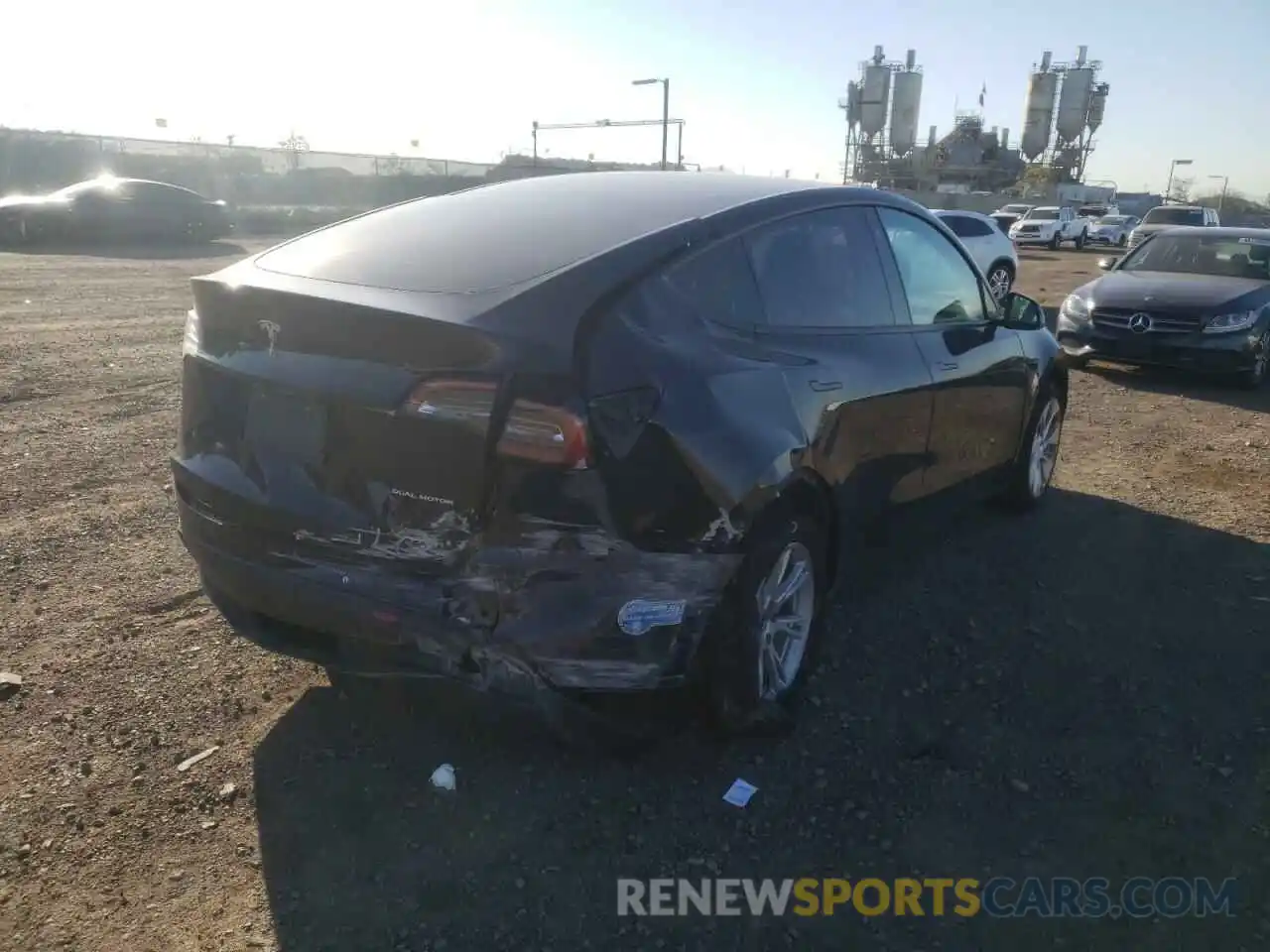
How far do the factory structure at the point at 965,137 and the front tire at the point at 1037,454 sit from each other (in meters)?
68.5

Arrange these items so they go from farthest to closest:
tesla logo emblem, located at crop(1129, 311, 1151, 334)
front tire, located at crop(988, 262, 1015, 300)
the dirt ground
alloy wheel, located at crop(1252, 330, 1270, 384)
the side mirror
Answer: front tire, located at crop(988, 262, 1015, 300), tesla logo emblem, located at crop(1129, 311, 1151, 334), alloy wheel, located at crop(1252, 330, 1270, 384), the side mirror, the dirt ground

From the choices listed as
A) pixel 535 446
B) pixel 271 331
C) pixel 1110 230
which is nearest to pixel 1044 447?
pixel 535 446

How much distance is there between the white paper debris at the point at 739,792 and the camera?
2955mm

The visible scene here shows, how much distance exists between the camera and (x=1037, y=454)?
5.58m

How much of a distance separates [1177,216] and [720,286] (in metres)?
28.6

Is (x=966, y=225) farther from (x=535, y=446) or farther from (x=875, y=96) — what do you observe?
(x=875, y=96)

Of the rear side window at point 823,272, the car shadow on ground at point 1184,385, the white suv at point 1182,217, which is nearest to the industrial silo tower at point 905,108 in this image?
the white suv at point 1182,217

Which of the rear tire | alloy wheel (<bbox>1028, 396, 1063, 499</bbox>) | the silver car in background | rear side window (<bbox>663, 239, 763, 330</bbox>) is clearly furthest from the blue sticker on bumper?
the silver car in background

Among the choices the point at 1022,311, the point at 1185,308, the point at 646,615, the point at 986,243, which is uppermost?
the point at 986,243

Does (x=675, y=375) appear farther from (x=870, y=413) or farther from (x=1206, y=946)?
(x=1206, y=946)

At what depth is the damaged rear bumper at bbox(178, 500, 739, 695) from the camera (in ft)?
8.46

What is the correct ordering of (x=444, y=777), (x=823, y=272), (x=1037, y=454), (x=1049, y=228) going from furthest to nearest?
(x=1049, y=228) → (x=1037, y=454) → (x=823, y=272) → (x=444, y=777)

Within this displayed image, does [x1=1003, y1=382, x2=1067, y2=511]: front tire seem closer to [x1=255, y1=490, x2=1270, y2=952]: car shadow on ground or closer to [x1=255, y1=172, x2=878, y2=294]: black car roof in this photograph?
[x1=255, y1=490, x2=1270, y2=952]: car shadow on ground

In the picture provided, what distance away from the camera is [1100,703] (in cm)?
362
